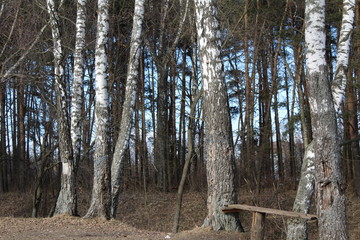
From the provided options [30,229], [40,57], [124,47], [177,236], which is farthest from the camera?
[124,47]

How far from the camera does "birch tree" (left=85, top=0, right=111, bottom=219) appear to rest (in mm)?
9617

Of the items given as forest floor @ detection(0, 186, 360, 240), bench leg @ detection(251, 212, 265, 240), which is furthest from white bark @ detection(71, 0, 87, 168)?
bench leg @ detection(251, 212, 265, 240)

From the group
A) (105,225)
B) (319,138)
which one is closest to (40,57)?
(105,225)

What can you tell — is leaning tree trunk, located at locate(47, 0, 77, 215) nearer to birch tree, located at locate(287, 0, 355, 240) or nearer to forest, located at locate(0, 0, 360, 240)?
forest, located at locate(0, 0, 360, 240)

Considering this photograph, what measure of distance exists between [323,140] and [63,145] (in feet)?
20.5

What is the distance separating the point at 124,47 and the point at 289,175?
33.9 ft

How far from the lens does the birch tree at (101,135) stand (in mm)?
9617

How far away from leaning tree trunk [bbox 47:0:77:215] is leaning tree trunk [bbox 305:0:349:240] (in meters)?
5.89

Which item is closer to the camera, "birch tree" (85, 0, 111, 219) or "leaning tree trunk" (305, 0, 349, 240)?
"leaning tree trunk" (305, 0, 349, 240)

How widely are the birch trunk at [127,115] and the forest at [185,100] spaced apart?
24mm

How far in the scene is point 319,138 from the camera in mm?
6273

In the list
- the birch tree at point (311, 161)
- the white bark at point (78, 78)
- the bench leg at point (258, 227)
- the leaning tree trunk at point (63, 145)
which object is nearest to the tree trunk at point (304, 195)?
the birch tree at point (311, 161)

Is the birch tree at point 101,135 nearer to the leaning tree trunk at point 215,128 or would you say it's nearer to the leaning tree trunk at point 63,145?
the leaning tree trunk at point 63,145

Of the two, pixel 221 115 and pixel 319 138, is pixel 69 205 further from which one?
pixel 319 138
